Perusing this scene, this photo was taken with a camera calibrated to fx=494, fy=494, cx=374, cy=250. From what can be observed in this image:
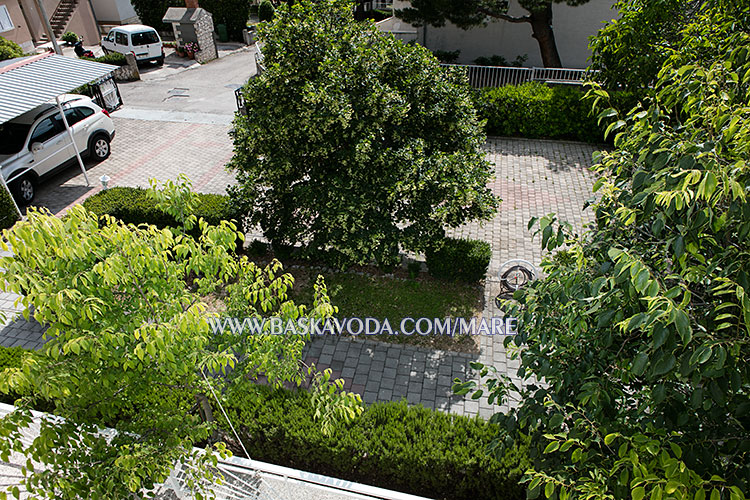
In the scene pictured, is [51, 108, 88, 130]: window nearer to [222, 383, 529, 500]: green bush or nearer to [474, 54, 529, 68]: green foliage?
[222, 383, 529, 500]: green bush

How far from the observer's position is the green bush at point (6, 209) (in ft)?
37.2

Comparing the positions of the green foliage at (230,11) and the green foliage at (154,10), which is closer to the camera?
the green foliage at (230,11)

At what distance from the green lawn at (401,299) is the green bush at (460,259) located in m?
0.29

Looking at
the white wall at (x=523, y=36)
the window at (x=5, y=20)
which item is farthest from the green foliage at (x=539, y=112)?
the window at (x=5, y=20)

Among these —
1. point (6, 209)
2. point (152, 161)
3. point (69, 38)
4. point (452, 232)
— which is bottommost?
point (452, 232)

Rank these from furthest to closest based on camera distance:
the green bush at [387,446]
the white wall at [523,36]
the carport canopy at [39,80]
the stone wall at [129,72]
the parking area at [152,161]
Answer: the stone wall at [129,72] < the white wall at [523,36] < the parking area at [152,161] < the carport canopy at [39,80] < the green bush at [387,446]

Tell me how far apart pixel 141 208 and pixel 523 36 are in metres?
18.2

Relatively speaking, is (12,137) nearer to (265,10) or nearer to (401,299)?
(401,299)

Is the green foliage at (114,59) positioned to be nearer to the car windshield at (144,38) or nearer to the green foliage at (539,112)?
the car windshield at (144,38)

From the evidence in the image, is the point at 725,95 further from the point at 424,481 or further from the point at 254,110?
the point at 254,110

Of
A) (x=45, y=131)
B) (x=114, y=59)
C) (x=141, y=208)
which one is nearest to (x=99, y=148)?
(x=45, y=131)

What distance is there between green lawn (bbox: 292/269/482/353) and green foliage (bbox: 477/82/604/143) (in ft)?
27.1

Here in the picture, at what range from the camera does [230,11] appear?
27.9 metres

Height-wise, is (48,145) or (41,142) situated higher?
(41,142)
